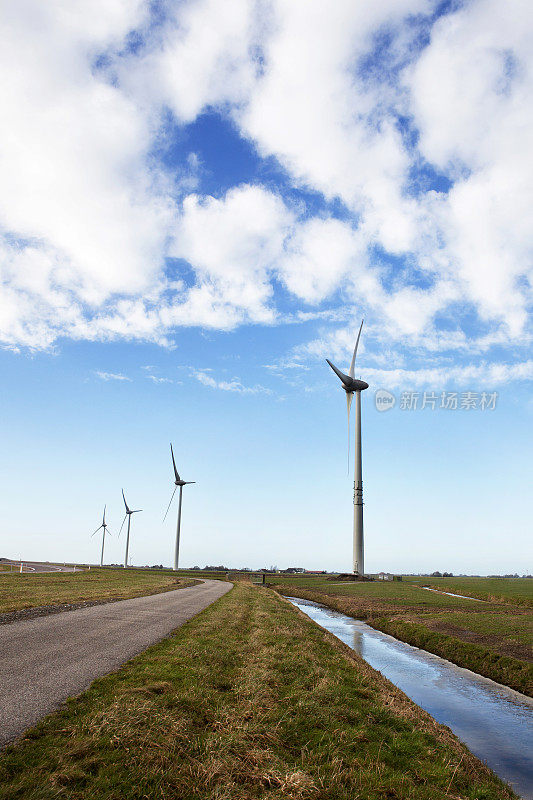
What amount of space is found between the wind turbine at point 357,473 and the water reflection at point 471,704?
86.1 metres

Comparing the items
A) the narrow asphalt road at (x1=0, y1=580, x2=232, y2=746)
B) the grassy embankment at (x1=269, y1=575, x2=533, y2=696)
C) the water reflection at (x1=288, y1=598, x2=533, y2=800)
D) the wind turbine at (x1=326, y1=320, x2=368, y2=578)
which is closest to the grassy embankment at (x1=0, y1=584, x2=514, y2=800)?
the narrow asphalt road at (x1=0, y1=580, x2=232, y2=746)

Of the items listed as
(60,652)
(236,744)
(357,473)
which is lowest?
(60,652)

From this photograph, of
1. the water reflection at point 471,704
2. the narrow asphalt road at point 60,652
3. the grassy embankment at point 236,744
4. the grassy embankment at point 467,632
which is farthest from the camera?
the grassy embankment at point 467,632

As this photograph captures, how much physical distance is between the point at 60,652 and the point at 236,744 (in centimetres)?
1082

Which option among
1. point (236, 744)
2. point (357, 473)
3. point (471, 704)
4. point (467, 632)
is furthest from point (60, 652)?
point (357, 473)

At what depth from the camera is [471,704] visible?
70.6 feet

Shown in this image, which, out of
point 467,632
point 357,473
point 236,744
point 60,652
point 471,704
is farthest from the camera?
point 357,473

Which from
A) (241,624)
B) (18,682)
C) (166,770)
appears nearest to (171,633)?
(241,624)

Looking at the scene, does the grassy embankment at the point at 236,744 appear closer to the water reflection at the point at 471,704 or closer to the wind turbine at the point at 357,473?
the water reflection at the point at 471,704

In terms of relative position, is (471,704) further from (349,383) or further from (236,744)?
(349,383)

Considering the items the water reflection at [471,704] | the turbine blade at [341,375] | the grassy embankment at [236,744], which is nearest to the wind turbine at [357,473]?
the turbine blade at [341,375]

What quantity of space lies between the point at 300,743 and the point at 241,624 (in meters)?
21.5

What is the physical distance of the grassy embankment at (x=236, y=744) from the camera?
9.05m

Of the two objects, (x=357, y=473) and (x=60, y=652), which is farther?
(x=357, y=473)
